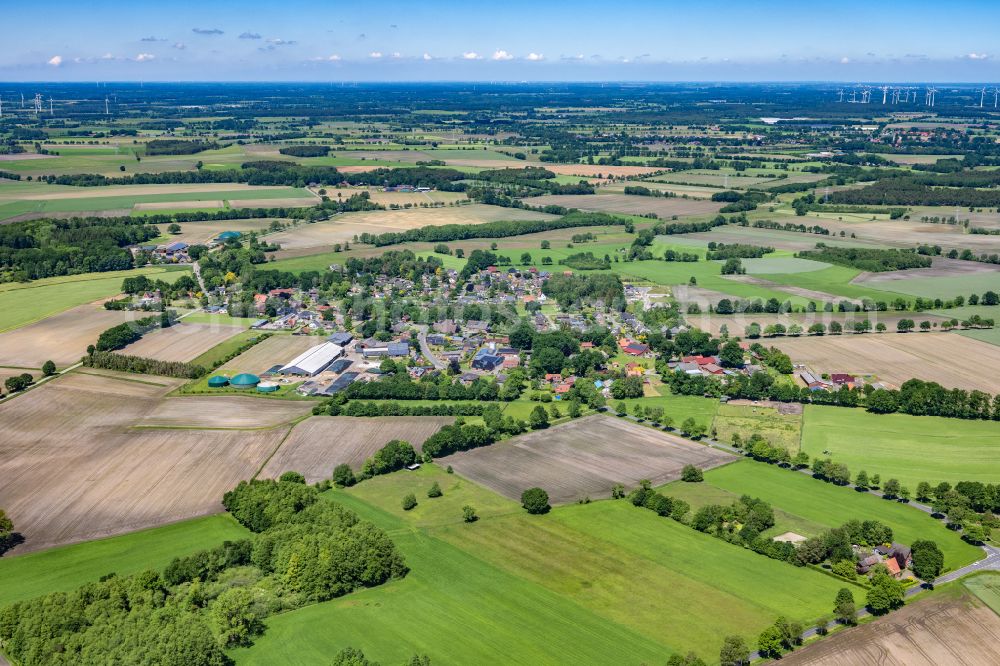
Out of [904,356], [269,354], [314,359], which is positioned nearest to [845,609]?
[904,356]

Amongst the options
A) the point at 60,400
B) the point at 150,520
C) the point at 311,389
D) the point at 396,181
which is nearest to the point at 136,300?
the point at 60,400

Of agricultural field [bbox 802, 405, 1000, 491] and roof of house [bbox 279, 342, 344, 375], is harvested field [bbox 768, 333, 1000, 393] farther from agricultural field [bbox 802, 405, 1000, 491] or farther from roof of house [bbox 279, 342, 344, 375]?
roof of house [bbox 279, 342, 344, 375]

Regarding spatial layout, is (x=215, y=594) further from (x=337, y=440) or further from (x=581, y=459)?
(x=581, y=459)

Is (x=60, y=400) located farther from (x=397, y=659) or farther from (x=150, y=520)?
(x=397, y=659)

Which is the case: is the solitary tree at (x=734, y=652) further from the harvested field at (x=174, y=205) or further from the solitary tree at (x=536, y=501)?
the harvested field at (x=174, y=205)

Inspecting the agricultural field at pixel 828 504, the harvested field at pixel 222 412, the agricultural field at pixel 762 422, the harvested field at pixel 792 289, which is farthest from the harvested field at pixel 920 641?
the harvested field at pixel 792 289
